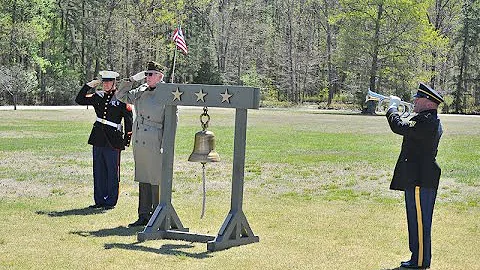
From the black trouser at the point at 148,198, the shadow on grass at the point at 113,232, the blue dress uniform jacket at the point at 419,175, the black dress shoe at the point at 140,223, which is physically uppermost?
the blue dress uniform jacket at the point at 419,175

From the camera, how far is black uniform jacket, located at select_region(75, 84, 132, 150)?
436 inches

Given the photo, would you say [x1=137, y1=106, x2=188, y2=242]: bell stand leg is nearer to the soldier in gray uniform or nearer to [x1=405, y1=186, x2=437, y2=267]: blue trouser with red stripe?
the soldier in gray uniform

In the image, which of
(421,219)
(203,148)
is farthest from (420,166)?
(203,148)

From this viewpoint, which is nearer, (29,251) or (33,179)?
(29,251)

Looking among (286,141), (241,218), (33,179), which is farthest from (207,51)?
(241,218)

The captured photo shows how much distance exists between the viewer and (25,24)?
2478 inches

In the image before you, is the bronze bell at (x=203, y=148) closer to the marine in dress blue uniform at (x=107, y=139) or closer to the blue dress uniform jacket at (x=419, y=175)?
the blue dress uniform jacket at (x=419, y=175)

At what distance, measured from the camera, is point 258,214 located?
10.9m

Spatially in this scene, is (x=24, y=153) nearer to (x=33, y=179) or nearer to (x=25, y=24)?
(x=33, y=179)

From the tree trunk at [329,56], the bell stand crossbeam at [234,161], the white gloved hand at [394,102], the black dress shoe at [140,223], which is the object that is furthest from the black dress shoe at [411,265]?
the tree trunk at [329,56]

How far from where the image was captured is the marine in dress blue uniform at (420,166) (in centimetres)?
729

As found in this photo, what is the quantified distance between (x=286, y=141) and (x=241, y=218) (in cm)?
1764

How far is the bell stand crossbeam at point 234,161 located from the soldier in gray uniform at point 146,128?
437 mm

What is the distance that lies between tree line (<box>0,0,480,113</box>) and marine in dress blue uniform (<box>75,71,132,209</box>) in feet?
145
